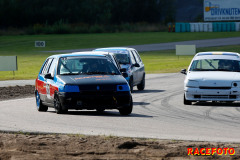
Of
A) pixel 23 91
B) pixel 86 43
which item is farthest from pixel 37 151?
pixel 86 43

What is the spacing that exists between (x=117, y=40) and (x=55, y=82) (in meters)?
56.2

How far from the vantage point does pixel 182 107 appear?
16516 mm

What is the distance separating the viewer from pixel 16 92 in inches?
900

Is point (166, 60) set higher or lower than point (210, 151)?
lower

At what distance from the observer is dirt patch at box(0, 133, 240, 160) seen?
8617 millimetres

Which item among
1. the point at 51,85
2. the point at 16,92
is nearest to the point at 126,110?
the point at 51,85

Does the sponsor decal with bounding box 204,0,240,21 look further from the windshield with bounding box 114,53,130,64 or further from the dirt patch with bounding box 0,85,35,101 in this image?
the windshield with bounding box 114,53,130,64

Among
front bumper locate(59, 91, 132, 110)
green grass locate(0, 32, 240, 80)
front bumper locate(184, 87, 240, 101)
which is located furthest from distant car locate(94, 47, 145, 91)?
green grass locate(0, 32, 240, 80)

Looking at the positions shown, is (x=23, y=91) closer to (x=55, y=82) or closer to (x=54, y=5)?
(x=55, y=82)

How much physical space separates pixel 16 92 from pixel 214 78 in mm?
8934

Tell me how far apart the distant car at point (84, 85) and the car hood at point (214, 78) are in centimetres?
283

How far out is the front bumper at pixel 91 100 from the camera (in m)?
13.9

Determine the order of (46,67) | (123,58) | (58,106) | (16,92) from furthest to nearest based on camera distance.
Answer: (16,92) → (123,58) → (46,67) → (58,106)

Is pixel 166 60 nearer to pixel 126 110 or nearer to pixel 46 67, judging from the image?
pixel 46 67
